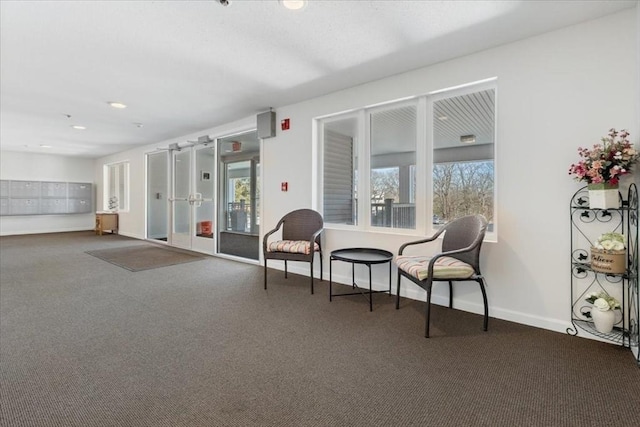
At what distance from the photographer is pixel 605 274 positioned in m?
2.12

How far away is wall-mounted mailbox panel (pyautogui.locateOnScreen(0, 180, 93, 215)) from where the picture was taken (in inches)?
313

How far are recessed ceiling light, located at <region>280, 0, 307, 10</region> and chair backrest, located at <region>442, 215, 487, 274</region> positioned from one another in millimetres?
2060

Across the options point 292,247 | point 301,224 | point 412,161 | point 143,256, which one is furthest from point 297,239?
point 143,256

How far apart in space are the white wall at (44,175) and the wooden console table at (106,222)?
1582 mm

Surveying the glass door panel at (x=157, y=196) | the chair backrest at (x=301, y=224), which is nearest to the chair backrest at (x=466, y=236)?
the chair backrest at (x=301, y=224)

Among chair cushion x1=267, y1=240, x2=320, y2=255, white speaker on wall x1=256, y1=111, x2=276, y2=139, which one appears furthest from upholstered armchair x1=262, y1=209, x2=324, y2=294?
white speaker on wall x1=256, y1=111, x2=276, y2=139

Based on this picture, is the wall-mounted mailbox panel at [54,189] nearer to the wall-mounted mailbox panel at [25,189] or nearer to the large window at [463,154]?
the wall-mounted mailbox panel at [25,189]

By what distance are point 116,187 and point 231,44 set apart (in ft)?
27.2

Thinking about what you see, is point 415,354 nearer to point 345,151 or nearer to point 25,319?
point 345,151

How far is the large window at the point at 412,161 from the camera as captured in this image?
2.89 meters

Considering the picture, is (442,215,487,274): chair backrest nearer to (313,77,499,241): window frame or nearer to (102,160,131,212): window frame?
(313,77,499,241): window frame

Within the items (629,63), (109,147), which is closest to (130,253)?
(109,147)

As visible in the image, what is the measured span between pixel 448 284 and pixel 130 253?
17.7 feet

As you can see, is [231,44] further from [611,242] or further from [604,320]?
[604,320]
